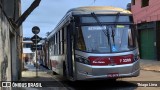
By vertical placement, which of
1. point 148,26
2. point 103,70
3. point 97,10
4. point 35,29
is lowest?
point 103,70

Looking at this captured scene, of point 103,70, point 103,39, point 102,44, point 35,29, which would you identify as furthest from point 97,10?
point 35,29

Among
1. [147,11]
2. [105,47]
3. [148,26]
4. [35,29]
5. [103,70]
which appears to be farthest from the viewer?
[147,11]

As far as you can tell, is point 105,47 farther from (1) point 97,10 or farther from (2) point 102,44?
(1) point 97,10

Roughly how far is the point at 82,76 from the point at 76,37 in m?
1.54

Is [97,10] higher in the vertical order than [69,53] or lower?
higher

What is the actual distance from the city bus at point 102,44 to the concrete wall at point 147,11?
20958mm

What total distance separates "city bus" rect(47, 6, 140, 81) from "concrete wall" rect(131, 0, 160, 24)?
20958 mm

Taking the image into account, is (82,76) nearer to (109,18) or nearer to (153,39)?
(109,18)

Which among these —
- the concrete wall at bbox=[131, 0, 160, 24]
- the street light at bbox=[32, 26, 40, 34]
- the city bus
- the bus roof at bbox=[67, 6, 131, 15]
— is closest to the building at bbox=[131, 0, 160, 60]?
the concrete wall at bbox=[131, 0, 160, 24]

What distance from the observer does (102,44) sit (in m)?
15.4

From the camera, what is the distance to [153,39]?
37.7 metres

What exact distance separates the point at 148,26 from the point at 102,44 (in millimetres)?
24053

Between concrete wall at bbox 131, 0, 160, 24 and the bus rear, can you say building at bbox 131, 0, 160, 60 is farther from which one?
the bus rear

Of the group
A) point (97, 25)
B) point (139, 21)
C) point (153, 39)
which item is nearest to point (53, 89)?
point (97, 25)
